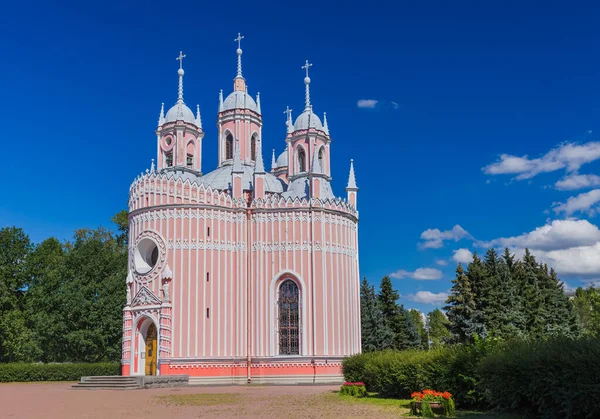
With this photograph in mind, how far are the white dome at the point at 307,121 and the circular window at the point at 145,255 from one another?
41.8ft

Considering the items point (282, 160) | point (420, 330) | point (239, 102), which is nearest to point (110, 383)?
point (239, 102)

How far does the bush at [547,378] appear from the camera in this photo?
476 inches

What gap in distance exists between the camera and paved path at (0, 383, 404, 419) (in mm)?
17656

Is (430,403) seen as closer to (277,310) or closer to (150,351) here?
(277,310)

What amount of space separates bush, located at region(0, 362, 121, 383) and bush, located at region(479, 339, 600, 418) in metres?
30.3

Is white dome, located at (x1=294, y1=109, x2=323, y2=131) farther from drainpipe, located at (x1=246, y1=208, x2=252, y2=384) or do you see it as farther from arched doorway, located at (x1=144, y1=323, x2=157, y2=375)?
arched doorway, located at (x1=144, y1=323, x2=157, y2=375)

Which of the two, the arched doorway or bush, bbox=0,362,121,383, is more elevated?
the arched doorway

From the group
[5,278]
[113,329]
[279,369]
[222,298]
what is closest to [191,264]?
[222,298]

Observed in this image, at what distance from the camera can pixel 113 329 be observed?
4278 cm

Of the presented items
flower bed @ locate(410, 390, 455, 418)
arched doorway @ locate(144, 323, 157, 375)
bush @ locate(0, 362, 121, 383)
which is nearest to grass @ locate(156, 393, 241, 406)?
flower bed @ locate(410, 390, 455, 418)

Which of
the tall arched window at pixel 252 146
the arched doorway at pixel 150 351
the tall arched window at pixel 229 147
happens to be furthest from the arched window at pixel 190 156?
the arched doorway at pixel 150 351

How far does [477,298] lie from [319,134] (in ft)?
49.6

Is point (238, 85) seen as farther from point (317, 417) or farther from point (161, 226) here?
point (317, 417)

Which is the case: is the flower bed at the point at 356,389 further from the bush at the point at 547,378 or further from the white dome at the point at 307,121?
the white dome at the point at 307,121
